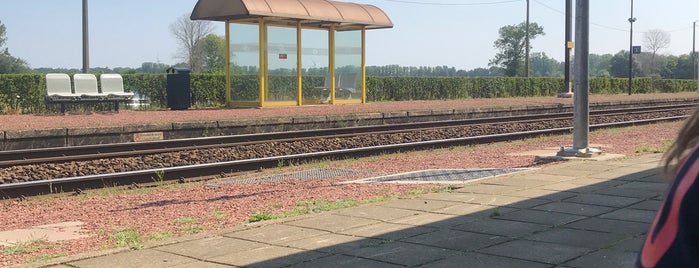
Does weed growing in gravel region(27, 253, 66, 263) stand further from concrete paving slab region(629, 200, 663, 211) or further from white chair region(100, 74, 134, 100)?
white chair region(100, 74, 134, 100)

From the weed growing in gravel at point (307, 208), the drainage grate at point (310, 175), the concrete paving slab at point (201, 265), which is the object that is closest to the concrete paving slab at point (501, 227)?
the weed growing in gravel at point (307, 208)

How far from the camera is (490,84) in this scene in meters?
45.8

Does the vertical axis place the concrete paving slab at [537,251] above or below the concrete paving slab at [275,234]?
above

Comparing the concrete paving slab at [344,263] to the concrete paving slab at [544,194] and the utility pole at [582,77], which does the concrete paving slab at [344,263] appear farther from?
the utility pole at [582,77]

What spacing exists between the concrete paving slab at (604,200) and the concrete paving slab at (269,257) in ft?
11.2

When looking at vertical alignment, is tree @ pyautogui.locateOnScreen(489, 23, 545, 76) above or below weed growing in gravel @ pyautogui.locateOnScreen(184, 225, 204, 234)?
above

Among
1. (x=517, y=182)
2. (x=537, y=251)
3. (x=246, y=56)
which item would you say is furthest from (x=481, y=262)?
(x=246, y=56)

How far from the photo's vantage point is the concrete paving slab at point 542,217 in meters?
6.48

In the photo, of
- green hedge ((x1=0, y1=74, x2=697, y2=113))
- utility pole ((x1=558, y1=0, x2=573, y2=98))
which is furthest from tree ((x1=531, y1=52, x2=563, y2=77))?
utility pole ((x1=558, y1=0, x2=573, y2=98))

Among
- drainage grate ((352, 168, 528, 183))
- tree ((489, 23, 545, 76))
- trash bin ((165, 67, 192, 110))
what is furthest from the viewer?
tree ((489, 23, 545, 76))

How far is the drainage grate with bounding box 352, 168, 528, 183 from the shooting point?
33.1 feet

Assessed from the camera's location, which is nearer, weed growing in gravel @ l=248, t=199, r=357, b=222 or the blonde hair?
the blonde hair

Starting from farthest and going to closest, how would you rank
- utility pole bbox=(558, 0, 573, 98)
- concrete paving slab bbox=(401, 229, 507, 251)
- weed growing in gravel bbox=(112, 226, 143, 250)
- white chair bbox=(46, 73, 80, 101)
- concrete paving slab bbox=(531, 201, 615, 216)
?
1. utility pole bbox=(558, 0, 573, 98)
2. white chair bbox=(46, 73, 80, 101)
3. concrete paving slab bbox=(531, 201, 615, 216)
4. weed growing in gravel bbox=(112, 226, 143, 250)
5. concrete paving slab bbox=(401, 229, 507, 251)

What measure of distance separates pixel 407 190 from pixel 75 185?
15.0 feet
